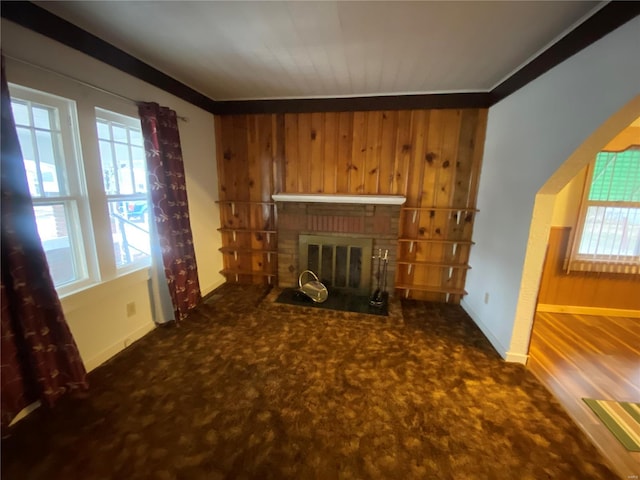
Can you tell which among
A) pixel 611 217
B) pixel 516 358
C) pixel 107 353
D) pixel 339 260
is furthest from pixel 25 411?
pixel 611 217

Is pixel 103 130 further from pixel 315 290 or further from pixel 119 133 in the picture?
pixel 315 290

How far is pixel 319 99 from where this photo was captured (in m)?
3.14

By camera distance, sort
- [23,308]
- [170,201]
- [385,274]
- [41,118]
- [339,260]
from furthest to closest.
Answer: [339,260] < [385,274] < [170,201] < [41,118] < [23,308]

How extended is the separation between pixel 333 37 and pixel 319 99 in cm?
132

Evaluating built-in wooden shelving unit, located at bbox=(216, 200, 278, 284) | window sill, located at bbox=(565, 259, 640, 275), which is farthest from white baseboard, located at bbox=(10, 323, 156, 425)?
window sill, located at bbox=(565, 259, 640, 275)

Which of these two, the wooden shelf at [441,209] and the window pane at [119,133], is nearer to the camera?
the window pane at [119,133]

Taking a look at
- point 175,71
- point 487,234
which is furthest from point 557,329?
point 175,71

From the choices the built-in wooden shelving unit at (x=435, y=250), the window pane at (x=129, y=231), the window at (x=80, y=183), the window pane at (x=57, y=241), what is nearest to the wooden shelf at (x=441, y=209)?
the built-in wooden shelving unit at (x=435, y=250)

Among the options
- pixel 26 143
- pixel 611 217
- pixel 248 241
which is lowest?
pixel 248 241

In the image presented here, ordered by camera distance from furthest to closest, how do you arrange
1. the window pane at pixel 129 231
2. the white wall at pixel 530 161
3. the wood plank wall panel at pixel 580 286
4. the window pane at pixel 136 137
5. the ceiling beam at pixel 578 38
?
the wood plank wall panel at pixel 580 286
the window pane at pixel 136 137
the window pane at pixel 129 231
the white wall at pixel 530 161
the ceiling beam at pixel 578 38

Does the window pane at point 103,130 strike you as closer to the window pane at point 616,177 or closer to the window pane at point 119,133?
the window pane at point 119,133

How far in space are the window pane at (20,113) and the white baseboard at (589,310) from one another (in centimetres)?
468

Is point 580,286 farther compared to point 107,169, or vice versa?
point 580,286

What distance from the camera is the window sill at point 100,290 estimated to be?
1.88m
